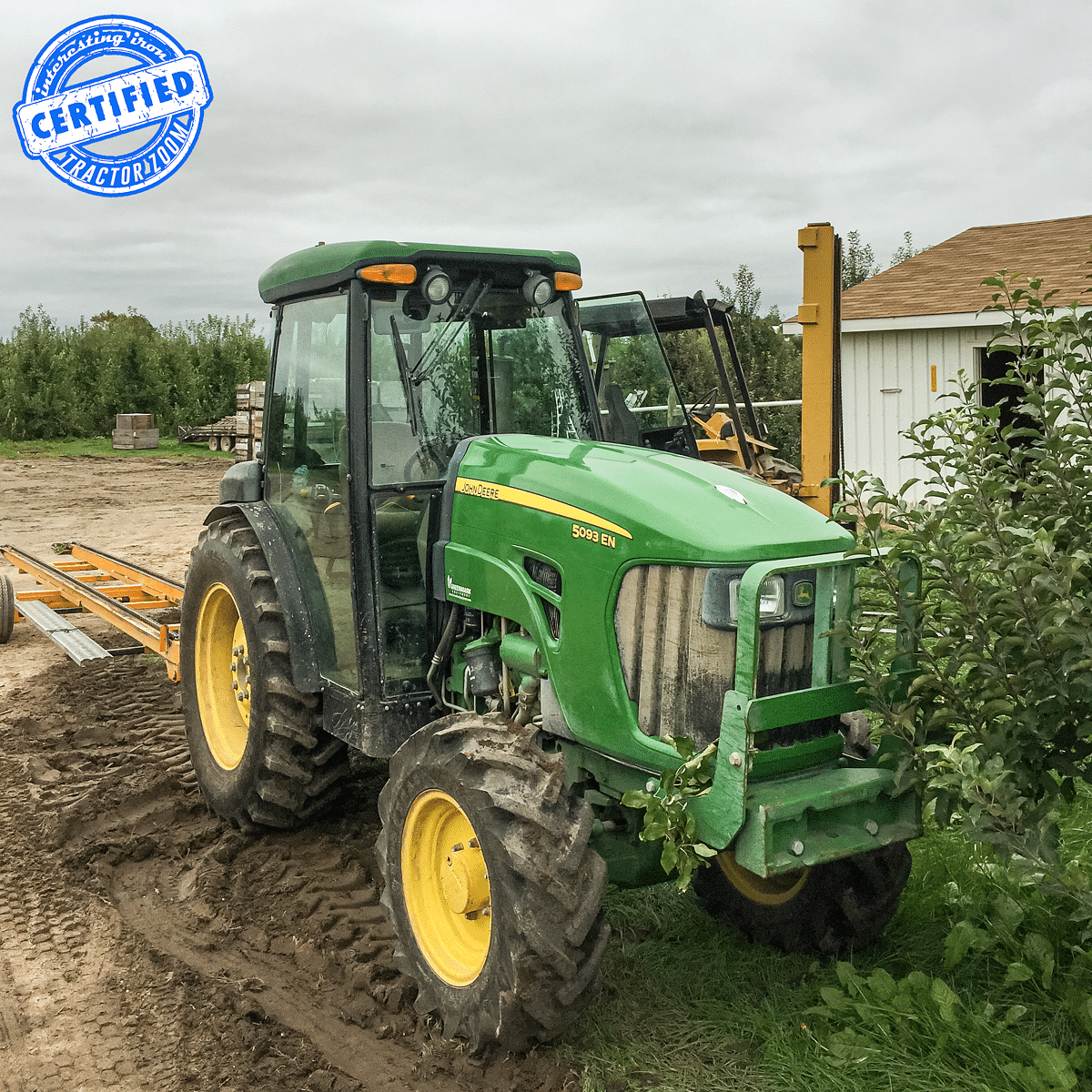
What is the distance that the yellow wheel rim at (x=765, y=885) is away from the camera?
3990 millimetres

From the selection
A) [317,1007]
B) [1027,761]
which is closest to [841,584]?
[1027,761]

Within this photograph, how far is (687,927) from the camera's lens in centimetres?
422

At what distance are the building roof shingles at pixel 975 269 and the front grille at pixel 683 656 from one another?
11377 mm

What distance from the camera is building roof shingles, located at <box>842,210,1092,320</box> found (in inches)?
559

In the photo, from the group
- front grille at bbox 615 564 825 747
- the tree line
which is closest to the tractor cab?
front grille at bbox 615 564 825 747

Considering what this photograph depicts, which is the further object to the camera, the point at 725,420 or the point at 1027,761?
the point at 725,420

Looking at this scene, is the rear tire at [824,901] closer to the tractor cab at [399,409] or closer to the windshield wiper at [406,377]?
the tractor cab at [399,409]

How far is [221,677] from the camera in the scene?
213 inches

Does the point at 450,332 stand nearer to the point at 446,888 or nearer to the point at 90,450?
the point at 446,888

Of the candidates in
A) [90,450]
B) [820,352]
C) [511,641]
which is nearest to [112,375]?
[90,450]

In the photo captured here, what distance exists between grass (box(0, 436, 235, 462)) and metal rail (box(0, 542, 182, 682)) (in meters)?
16.3

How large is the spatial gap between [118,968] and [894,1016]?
267 cm

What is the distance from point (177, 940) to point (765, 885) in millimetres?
2198

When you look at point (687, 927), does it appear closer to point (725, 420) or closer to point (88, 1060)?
point (88, 1060)
